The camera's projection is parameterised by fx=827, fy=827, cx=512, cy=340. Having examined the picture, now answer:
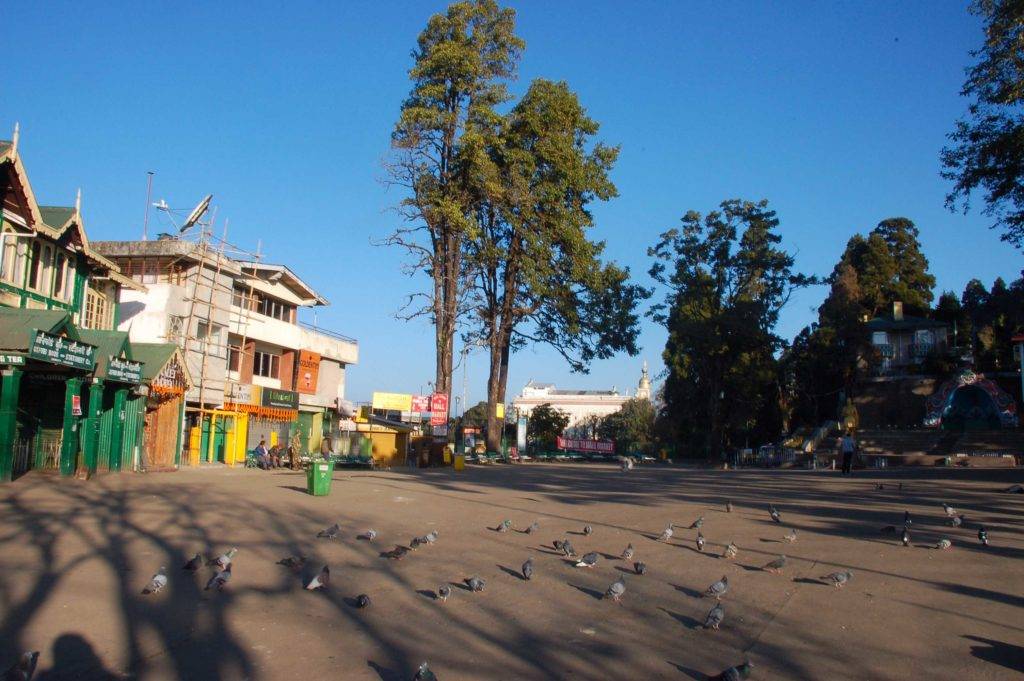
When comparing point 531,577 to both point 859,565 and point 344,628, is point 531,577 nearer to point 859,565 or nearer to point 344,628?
point 344,628

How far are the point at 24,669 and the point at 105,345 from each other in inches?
778

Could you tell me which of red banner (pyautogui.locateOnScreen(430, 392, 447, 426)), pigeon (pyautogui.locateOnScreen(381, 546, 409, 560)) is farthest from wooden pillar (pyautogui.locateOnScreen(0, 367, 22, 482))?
red banner (pyautogui.locateOnScreen(430, 392, 447, 426))

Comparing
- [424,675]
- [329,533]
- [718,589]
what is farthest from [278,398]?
[424,675]

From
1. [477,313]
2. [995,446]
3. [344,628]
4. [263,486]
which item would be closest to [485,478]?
[263,486]

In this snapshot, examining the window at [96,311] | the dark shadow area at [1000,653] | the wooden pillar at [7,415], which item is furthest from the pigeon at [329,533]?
the window at [96,311]

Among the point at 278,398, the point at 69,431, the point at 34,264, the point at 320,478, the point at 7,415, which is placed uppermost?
the point at 34,264

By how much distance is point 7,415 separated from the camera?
19.4 meters

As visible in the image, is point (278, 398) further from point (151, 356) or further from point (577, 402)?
point (577, 402)

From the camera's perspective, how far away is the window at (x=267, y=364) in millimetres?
45000

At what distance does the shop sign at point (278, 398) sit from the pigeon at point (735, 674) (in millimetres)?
38223

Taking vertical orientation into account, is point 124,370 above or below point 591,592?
above

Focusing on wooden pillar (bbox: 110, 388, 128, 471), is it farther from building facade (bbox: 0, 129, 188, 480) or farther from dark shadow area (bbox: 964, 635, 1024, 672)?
dark shadow area (bbox: 964, 635, 1024, 672)

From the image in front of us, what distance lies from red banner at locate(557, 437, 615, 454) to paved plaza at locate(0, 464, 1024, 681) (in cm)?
4683

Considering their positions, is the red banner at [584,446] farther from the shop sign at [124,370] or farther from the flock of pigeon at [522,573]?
the flock of pigeon at [522,573]
